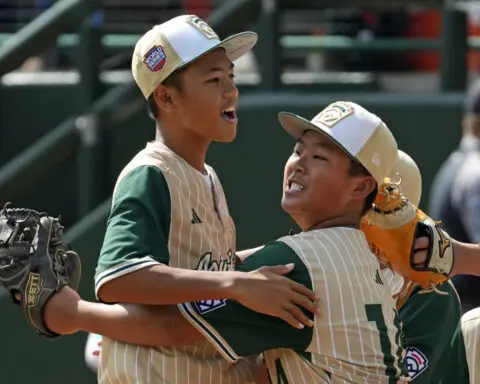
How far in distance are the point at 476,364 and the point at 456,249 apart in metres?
0.37

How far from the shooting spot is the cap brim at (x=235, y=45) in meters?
3.66

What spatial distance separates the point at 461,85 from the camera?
709 cm

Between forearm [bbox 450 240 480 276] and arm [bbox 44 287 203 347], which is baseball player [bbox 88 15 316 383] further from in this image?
forearm [bbox 450 240 480 276]

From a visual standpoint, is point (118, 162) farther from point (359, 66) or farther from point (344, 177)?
point (344, 177)

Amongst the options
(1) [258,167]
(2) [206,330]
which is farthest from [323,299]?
(1) [258,167]

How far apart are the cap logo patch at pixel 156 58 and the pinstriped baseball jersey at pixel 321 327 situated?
0.72 metres

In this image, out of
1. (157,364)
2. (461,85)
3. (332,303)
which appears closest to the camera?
(332,303)

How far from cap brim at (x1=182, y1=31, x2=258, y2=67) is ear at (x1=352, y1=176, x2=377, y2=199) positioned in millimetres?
630

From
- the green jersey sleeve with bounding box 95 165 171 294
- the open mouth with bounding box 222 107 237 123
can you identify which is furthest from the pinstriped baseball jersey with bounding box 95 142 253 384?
the open mouth with bounding box 222 107 237 123

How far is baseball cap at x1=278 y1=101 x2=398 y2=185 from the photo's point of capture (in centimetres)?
330

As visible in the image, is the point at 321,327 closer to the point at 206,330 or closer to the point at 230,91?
the point at 206,330

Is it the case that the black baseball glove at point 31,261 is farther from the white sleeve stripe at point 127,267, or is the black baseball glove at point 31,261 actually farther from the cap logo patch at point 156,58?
the cap logo patch at point 156,58

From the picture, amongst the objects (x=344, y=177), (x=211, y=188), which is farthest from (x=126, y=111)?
(x=344, y=177)

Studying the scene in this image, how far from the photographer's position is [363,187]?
3371 millimetres
